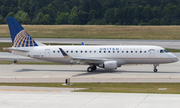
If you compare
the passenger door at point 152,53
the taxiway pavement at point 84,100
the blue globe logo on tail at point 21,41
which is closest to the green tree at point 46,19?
the blue globe logo on tail at point 21,41

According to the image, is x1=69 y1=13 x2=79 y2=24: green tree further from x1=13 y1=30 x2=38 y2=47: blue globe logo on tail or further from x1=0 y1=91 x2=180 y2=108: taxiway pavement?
x1=0 y1=91 x2=180 y2=108: taxiway pavement

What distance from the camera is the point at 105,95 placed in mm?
22062

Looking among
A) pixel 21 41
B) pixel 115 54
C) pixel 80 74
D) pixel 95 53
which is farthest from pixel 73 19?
pixel 80 74

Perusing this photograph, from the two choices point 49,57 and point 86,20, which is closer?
point 49,57

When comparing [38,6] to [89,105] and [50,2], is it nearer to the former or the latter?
[50,2]

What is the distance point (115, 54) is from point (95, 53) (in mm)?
2680

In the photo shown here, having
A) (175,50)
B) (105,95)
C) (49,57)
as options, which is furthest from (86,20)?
(105,95)

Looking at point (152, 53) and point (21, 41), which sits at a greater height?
point (21, 41)

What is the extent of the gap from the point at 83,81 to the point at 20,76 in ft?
27.4

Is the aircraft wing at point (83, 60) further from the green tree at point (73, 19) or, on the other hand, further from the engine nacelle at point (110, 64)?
the green tree at point (73, 19)

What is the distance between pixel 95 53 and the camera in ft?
128

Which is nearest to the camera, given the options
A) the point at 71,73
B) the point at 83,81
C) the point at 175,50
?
the point at 83,81

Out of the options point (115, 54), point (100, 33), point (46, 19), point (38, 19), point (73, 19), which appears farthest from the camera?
point (73, 19)

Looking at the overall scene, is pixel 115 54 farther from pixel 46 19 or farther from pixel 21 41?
pixel 46 19
